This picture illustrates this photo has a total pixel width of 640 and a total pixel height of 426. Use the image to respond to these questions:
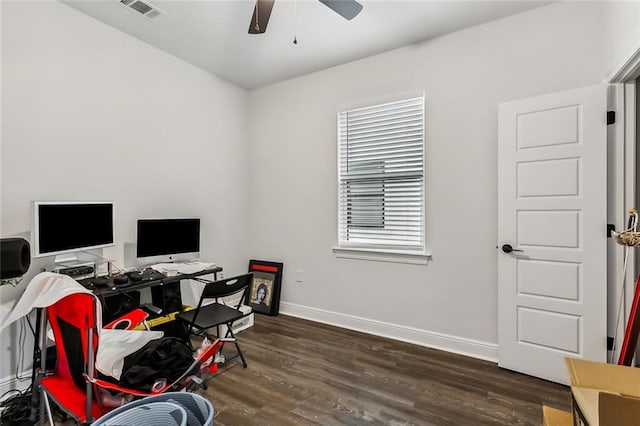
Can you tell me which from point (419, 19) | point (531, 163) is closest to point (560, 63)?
point (531, 163)

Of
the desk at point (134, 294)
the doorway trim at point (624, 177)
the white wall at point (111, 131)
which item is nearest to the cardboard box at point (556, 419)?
the doorway trim at point (624, 177)

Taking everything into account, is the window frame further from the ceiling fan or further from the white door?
the ceiling fan

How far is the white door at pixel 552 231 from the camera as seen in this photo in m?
2.31

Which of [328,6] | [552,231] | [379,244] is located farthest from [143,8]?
[552,231]

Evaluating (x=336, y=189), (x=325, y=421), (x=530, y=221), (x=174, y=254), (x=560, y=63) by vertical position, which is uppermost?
(x=560, y=63)

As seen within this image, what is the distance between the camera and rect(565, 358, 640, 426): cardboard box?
2.63 ft

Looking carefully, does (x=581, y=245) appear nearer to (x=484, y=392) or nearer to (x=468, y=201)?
(x=468, y=201)

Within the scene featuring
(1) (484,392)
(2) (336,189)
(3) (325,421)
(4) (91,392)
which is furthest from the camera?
(2) (336,189)

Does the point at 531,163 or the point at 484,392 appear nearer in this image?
the point at 484,392

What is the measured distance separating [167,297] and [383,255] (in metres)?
2.18

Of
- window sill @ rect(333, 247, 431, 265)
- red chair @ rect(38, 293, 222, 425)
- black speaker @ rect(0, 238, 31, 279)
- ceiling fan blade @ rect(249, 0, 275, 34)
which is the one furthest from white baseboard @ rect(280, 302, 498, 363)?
ceiling fan blade @ rect(249, 0, 275, 34)

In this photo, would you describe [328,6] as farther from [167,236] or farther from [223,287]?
[167,236]

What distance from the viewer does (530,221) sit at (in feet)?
8.38

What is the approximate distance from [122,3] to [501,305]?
4.00m
